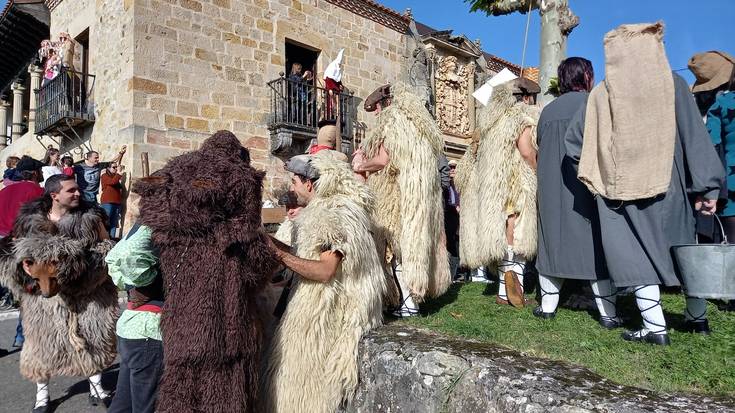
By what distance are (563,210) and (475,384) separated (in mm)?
1572

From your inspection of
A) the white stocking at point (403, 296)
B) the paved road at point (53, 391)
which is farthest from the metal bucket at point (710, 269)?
the paved road at point (53, 391)

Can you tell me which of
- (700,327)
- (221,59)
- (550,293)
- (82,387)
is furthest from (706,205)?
(221,59)

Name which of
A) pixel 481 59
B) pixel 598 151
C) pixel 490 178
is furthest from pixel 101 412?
pixel 481 59

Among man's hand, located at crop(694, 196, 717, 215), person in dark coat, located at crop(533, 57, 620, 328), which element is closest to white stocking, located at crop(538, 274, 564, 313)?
person in dark coat, located at crop(533, 57, 620, 328)

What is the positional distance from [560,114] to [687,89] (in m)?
0.80

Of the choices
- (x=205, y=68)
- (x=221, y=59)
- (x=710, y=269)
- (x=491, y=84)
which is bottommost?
(x=710, y=269)

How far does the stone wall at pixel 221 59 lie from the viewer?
30.4ft

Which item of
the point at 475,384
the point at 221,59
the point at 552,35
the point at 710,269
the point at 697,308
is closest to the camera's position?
the point at 475,384

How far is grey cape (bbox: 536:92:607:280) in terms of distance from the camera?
9.89ft

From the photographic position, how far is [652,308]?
249 centimetres

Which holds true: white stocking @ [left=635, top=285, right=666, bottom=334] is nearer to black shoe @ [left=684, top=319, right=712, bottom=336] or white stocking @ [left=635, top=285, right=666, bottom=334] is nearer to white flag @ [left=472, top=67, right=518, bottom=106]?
black shoe @ [left=684, top=319, right=712, bottom=336]

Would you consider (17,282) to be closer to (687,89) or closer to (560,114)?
(560,114)

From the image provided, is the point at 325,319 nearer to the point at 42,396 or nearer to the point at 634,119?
the point at 634,119

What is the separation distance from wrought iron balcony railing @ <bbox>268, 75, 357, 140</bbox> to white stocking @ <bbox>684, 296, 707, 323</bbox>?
335 inches
